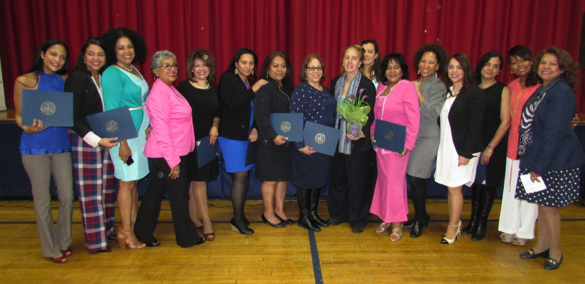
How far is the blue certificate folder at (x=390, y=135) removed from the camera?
2662 millimetres

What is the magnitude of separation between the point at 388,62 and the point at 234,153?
1.35 metres

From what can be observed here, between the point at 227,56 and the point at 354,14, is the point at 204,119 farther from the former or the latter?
the point at 354,14

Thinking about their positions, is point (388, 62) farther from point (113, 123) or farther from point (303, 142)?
point (113, 123)

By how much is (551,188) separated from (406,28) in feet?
9.64

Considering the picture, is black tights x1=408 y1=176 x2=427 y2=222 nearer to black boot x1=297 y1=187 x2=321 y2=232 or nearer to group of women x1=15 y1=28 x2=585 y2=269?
group of women x1=15 y1=28 x2=585 y2=269

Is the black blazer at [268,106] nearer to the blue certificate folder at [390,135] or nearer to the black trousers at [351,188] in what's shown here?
the black trousers at [351,188]

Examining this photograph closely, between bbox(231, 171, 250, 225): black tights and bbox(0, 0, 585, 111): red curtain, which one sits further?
bbox(0, 0, 585, 111): red curtain

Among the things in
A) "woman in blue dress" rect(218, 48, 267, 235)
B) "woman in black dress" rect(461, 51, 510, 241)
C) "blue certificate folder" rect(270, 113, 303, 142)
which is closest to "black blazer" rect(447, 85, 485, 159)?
"woman in black dress" rect(461, 51, 510, 241)

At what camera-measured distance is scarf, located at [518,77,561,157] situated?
2.37 meters

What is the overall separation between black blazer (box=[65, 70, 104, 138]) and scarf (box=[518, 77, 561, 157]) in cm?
284

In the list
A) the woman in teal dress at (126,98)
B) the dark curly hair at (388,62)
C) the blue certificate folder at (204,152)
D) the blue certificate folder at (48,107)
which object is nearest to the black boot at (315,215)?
the blue certificate folder at (204,152)

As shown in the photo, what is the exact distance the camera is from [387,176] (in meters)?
2.86

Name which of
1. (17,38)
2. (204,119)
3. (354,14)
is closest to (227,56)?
(354,14)

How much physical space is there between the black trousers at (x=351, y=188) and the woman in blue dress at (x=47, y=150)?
1967 millimetres
